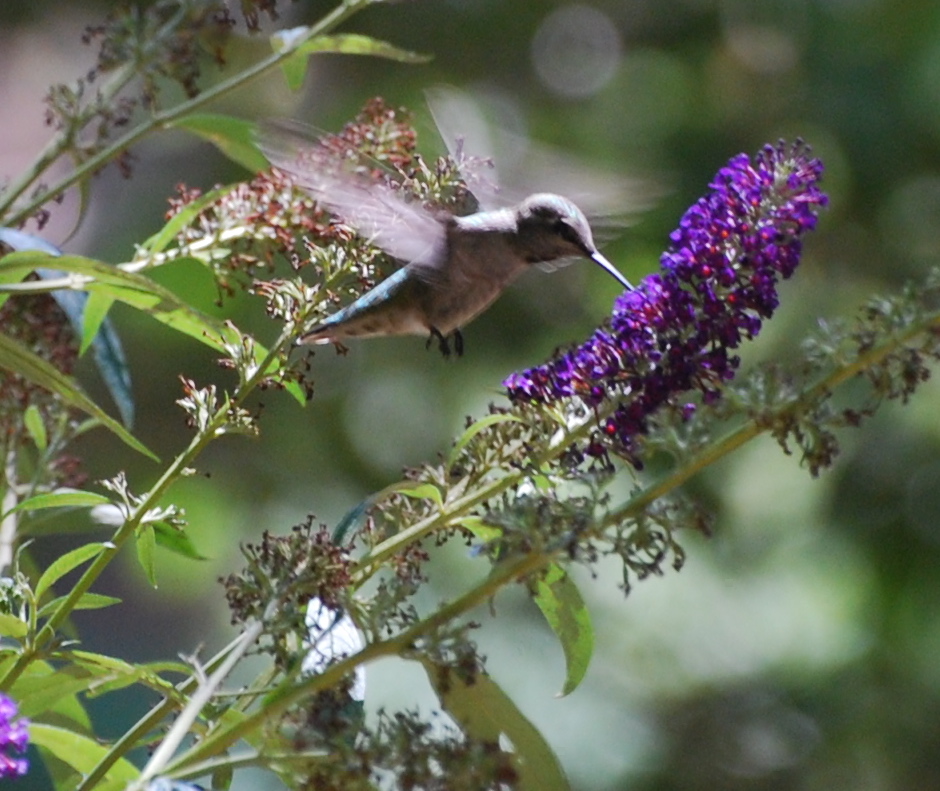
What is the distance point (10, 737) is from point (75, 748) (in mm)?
204

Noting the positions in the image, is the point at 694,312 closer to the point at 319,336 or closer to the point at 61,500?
the point at 319,336

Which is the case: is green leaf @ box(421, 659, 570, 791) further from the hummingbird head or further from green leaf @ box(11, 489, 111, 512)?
the hummingbird head

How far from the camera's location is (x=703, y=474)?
125 inches

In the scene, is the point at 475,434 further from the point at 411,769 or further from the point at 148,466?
the point at 148,466

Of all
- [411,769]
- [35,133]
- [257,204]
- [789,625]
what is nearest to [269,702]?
[411,769]

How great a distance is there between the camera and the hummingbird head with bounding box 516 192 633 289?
132 centimetres

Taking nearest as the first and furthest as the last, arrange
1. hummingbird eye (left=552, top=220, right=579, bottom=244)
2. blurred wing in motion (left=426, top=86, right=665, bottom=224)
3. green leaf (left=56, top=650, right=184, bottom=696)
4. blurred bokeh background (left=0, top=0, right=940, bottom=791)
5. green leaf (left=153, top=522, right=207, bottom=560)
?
1. green leaf (left=56, top=650, right=184, bottom=696)
2. green leaf (left=153, top=522, right=207, bottom=560)
3. blurred wing in motion (left=426, top=86, right=665, bottom=224)
4. hummingbird eye (left=552, top=220, right=579, bottom=244)
5. blurred bokeh background (left=0, top=0, right=940, bottom=791)

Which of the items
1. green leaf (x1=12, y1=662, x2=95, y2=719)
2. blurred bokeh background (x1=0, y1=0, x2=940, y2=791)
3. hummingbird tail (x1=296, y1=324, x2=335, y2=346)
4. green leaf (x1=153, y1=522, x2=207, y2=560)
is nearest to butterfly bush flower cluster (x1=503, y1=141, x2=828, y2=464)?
hummingbird tail (x1=296, y1=324, x2=335, y2=346)

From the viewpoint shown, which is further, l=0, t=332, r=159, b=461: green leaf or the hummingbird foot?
the hummingbird foot

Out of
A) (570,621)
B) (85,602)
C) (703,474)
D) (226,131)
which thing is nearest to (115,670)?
(85,602)

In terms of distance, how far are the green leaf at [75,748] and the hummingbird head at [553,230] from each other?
2.29 feet

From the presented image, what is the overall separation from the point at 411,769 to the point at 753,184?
0.52m

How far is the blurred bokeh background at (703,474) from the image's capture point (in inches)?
117

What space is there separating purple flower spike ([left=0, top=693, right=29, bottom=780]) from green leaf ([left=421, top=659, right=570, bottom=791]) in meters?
0.27
